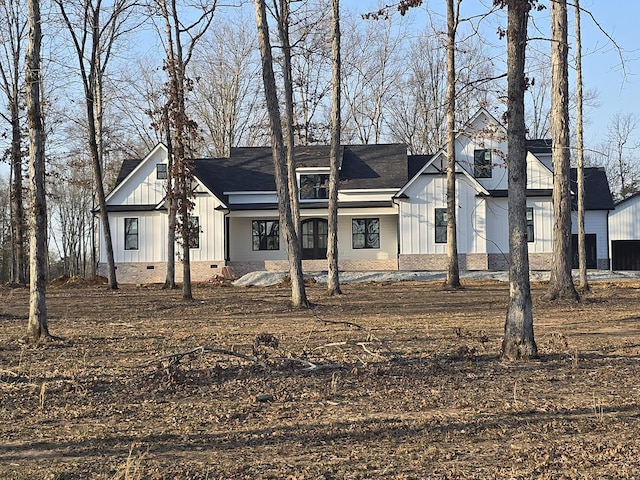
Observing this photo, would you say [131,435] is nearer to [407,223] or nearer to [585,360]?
[585,360]

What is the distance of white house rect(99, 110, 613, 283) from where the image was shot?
34094mm

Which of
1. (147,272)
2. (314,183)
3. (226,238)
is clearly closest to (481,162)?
(314,183)

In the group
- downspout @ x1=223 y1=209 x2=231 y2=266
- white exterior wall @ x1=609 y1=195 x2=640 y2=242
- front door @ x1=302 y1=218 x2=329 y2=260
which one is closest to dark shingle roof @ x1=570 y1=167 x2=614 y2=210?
white exterior wall @ x1=609 y1=195 x2=640 y2=242

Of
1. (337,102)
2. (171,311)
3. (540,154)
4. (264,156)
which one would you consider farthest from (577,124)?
(264,156)

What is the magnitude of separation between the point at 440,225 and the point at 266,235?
28.2 ft

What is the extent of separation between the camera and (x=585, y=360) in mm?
9586

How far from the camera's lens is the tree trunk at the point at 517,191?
918cm

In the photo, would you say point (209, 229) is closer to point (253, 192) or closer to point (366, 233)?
point (253, 192)

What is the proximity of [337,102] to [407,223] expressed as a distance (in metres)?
13.6

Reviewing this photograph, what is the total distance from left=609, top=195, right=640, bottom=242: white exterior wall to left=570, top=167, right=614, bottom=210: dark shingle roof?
2.18ft

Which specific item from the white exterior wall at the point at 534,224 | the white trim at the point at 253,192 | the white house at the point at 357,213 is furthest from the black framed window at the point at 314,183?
the white exterior wall at the point at 534,224

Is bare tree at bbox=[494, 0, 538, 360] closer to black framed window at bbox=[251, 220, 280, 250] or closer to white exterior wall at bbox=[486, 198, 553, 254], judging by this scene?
white exterior wall at bbox=[486, 198, 553, 254]

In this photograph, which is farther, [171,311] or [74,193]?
[74,193]

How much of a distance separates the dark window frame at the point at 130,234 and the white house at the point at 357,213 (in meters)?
0.05
